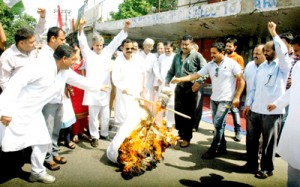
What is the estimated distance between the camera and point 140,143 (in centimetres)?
381

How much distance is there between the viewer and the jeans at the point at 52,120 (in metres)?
3.73

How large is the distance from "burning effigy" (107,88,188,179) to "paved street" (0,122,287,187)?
0.14m

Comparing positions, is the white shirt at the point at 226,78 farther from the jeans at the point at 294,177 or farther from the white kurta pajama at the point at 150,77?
the white kurta pajama at the point at 150,77

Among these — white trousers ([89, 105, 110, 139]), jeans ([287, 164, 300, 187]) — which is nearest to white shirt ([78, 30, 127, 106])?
white trousers ([89, 105, 110, 139])

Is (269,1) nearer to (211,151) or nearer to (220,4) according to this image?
(220,4)

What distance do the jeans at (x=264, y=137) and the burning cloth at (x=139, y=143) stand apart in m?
1.20

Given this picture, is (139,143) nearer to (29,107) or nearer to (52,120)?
(52,120)

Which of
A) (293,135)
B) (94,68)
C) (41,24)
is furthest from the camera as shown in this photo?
(94,68)

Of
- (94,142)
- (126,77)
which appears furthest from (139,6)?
(94,142)

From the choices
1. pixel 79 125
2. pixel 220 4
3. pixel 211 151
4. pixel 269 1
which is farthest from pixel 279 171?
pixel 220 4

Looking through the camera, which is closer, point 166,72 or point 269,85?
point 269,85

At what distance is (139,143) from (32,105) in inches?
60.4

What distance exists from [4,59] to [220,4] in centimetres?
791

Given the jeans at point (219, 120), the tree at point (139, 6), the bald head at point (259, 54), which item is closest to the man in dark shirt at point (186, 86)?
the jeans at point (219, 120)
